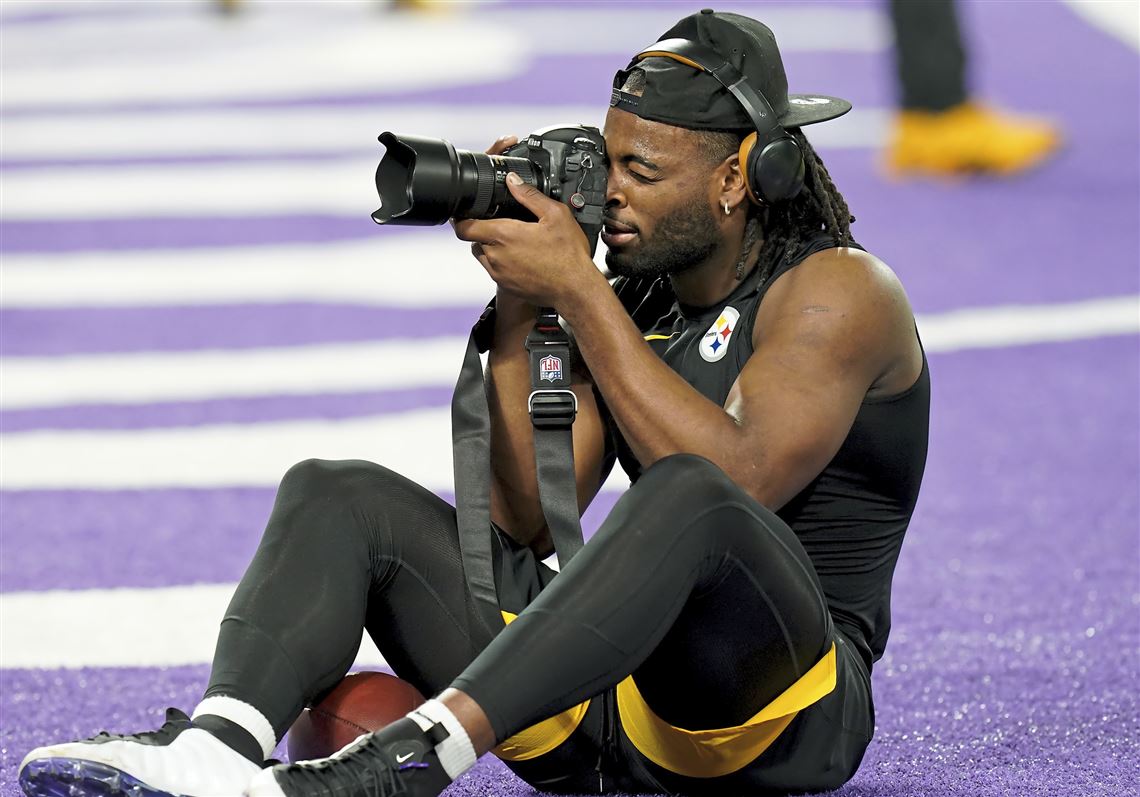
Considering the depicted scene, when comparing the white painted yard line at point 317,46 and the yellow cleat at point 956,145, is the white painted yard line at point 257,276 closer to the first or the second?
the yellow cleat at point 956,145

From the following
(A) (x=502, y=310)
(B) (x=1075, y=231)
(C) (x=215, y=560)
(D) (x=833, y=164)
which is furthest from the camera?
(D) (x=833, y=164)

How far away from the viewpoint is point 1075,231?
6516 millimetres

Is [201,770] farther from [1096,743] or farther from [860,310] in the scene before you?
[1096,743]

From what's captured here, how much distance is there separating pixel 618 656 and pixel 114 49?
974 centimetres

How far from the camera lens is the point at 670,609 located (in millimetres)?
1860

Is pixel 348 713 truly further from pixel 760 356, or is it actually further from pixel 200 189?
pixel 200 189

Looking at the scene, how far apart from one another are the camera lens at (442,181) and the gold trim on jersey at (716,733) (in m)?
0.61

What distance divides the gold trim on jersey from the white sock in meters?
0.36

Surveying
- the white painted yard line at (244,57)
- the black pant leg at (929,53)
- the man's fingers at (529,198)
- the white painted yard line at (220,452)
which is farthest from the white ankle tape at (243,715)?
the white painted yard line at (244,57)

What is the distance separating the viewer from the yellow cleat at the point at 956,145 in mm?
7398

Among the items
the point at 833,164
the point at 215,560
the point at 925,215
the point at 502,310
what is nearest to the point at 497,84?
the point at 833,164

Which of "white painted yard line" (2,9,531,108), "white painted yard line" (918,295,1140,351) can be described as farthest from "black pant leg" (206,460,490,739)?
"white painted yard line" (2,9,531,108)

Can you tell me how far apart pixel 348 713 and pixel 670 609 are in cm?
44

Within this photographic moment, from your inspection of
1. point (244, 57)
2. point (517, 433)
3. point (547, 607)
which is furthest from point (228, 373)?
point (244, 57)
